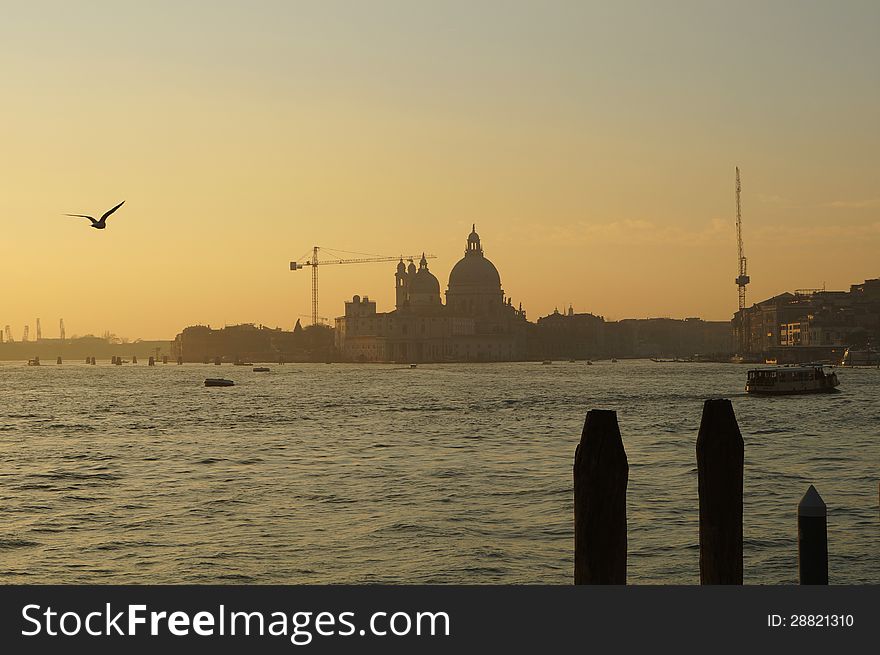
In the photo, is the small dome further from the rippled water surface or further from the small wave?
the small wave

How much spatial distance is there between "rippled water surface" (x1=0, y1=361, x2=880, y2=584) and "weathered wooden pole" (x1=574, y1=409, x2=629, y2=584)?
5890 millimetres

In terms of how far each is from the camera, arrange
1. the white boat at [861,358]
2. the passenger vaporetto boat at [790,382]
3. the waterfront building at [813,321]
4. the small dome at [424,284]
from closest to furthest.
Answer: the passenger vaporetto boat at [790,382]
the white boat at [861,358]
the waterfront building at [813,321]
the small dome at [424,284]

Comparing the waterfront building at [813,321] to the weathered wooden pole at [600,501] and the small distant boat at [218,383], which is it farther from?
the weathered wooden pole at [600,501]

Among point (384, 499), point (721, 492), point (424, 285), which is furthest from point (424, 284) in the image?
point (721, 492)

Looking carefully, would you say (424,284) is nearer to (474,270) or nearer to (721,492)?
(474,270)

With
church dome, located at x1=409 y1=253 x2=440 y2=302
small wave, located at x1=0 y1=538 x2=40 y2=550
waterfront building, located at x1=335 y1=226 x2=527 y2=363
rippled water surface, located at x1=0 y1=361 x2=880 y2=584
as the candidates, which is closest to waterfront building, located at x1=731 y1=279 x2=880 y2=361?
waterfront building, located at x1=335 y1=226 x2=527 y2=363

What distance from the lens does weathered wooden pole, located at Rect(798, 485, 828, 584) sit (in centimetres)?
705

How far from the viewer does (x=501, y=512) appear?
1747 centimetres

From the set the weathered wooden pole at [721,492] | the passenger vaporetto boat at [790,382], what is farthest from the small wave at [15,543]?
the passenger vaporetto boat at [790,382]

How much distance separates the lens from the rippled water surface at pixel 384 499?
1377 centimetres

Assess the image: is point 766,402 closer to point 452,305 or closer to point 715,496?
point 715,496

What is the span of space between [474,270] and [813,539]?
570ft

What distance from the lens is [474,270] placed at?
592ft

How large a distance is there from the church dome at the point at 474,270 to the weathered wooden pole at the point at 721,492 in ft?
569
